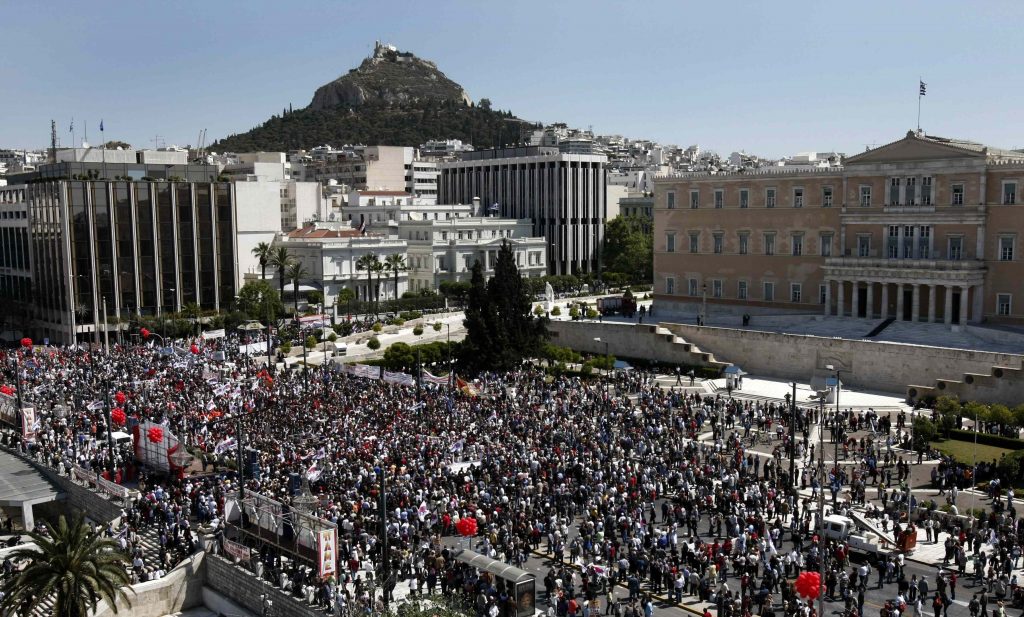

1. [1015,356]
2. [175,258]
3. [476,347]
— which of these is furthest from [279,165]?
[1015,356]

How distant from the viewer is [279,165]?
11894 cm

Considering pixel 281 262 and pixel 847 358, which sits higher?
pixel 281 262

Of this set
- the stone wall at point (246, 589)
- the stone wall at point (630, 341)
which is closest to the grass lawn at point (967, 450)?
the stone wall at point (630, 341)

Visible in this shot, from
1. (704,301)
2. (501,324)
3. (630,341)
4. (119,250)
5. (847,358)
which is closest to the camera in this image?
(847,358)

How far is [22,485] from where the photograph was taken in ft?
122

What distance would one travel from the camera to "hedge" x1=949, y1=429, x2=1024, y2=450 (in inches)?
1487

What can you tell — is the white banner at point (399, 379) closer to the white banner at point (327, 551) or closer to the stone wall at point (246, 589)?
the stone wall at point (246, 589)

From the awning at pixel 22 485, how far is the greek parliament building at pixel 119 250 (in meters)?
32.5

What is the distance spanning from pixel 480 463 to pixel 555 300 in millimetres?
55397

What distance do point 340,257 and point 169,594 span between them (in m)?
58.2

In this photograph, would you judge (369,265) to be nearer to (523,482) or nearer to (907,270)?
(907,270)

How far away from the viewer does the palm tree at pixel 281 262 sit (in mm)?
76750

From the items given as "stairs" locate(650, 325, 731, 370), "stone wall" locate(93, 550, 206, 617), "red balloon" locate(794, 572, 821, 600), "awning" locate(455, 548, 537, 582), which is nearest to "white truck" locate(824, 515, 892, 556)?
"red balloon" locate(794, 572, 821, 600)

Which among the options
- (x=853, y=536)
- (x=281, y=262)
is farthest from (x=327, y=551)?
(x=281, y=262)
